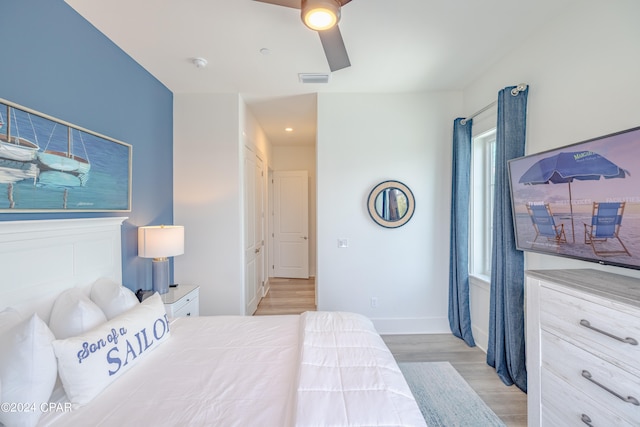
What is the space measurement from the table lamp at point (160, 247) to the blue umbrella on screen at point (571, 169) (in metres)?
2.88

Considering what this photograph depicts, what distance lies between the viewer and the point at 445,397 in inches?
77.7

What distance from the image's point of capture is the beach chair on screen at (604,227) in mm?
1284

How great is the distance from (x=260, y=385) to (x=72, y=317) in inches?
40.0

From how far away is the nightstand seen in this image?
7.29ft

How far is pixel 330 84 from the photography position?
2809mm

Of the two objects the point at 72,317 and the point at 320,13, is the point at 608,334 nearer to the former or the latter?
the point at 320,13

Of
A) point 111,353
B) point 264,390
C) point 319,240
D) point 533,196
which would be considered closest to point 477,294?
point 533,196

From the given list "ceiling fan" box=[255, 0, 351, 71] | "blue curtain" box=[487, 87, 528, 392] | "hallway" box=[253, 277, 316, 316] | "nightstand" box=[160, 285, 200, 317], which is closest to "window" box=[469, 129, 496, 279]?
"blue curtain" box=[487, 87, 528, 392]

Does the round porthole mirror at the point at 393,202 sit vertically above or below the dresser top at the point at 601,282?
above

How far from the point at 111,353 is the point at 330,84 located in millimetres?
2840

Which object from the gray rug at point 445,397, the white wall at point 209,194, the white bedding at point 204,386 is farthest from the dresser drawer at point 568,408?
the white wall at point 209,194

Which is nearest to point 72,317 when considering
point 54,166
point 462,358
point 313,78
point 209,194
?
point 54,166

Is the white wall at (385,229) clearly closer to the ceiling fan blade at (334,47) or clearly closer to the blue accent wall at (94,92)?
the ceiling fan blade at (334,47)

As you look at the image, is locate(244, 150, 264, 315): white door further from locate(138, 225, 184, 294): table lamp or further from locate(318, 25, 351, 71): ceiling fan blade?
locate(318, 25, 351, 71): ceiling fan blade
